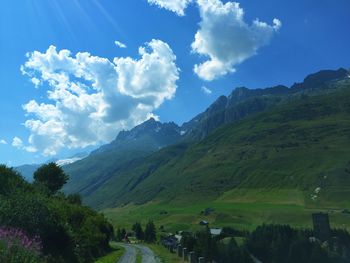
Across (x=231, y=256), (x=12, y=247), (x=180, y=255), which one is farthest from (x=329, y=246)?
(x=12, y=247)

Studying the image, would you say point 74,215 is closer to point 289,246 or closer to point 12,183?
point 12,183

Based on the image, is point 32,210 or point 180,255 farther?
point 180,255

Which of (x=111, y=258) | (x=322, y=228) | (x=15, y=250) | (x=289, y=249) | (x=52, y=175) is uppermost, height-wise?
(x=52, y=175)

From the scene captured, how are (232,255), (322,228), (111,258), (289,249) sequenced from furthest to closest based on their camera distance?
(322,228) < (289,249) < (232,255) < (111,258)

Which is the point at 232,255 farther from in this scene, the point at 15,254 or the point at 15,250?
the point at 15,254

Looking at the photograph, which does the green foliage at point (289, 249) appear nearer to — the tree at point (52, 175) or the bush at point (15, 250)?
the tree at point (52, 175)

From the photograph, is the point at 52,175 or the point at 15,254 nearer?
the point at 15,254

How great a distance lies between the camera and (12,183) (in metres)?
39.8

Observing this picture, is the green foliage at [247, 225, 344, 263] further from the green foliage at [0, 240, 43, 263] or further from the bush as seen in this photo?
the green foliage at [0, 240, 43, 263]

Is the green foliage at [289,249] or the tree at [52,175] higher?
the tree at [52,175]

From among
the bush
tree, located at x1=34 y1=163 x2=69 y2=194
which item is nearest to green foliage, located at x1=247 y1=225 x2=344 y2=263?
tree, located at x1=34 y1=163 x2=69 y2=194

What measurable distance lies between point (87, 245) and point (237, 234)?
142667 millimetres

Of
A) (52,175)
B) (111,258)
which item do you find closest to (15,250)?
(111,258)

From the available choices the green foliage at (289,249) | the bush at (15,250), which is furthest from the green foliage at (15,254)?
the green foliage at (289,249)
